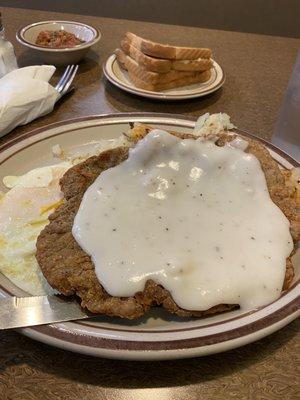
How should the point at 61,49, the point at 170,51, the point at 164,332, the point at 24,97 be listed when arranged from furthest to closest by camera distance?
the point at 61,49 → the point at 170,51 → the point at 24,97 → the point at 164,332

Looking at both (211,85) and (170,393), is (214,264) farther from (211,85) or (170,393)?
(211,85)

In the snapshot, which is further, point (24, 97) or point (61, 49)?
point (61, 49)

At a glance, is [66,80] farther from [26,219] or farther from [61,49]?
[26,219]

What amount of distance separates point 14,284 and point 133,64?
1.46 metres

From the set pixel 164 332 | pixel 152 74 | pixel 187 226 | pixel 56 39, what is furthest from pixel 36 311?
pixel 56 39

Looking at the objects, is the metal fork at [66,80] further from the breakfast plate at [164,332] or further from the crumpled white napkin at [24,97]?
the breakfast plate at [164,332]

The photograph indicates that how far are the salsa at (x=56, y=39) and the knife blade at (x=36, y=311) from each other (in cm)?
173

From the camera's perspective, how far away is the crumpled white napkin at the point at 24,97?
179cm

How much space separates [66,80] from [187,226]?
4.45 ft

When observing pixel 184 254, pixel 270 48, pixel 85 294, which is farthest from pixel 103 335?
pixel 270 48

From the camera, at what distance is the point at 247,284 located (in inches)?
39.4

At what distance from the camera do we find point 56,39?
7.84ft

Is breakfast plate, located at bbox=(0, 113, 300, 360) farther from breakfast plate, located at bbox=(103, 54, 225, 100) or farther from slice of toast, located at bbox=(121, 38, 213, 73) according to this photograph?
slice of toast, located at bbox=(121, 38, 213, 73)

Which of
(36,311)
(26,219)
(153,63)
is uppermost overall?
(153,63)
